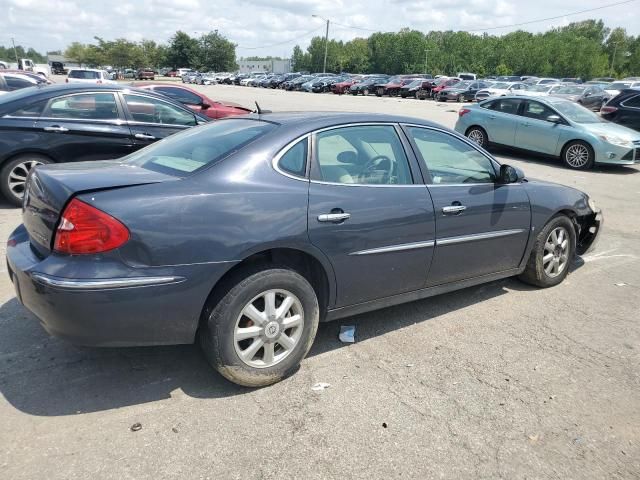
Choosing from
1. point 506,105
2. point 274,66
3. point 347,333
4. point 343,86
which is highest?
point 506,105

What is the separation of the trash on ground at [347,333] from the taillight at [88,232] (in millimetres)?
1800

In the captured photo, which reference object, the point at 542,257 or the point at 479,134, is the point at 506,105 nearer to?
the point at 479,134

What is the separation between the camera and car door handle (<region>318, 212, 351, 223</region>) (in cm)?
321

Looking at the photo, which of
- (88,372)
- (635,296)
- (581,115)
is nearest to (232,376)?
(88,372)

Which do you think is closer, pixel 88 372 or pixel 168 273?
pixel 168 273

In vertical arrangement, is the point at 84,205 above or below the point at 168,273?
above

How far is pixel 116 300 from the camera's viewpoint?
268 centimetres

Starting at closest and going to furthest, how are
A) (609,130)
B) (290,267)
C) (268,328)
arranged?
(268,328), (290,267), (609,130)

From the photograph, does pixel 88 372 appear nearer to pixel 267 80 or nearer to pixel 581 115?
pixel 581 115

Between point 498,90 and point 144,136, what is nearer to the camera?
point 144,136

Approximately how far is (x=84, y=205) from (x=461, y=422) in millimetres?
2356

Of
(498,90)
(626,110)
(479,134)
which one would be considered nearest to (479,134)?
(479,134)

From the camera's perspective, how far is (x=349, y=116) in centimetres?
377

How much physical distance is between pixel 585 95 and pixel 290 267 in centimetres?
3103
